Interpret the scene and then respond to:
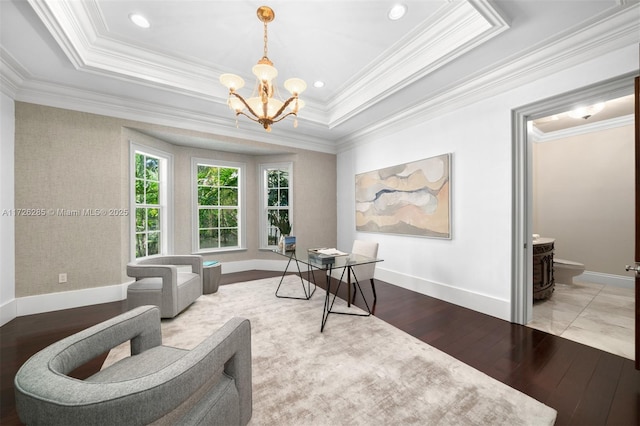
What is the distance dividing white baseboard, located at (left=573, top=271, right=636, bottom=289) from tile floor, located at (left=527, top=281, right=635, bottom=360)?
5.6 inches

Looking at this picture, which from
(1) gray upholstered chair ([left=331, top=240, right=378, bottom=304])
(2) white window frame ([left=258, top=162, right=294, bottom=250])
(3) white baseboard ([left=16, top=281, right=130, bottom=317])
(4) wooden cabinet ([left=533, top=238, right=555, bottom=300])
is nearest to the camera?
(3) white baseboard ([left=16, top=281, right=130, bottom=317])

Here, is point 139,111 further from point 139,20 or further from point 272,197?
point 272,197

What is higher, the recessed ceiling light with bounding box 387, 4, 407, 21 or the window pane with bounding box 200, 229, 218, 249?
the recessed ceiling light with bounding box 387, 4, 407, 21

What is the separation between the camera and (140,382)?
2.74 feet

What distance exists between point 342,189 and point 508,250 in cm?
319

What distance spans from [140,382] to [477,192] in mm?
3415

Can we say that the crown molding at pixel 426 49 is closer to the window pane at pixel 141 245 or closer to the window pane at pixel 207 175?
the window pane at pixel 207 175

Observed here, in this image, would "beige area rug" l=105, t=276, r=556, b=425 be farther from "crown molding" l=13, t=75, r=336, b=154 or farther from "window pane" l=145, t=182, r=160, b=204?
"crown molding" l=13, t=75, r=336, b=154

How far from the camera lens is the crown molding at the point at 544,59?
1.98 m

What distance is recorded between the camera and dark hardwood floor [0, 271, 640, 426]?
1568 millimetres

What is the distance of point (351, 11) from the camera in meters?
2.28

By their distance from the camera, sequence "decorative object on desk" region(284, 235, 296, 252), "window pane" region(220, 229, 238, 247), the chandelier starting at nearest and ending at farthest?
the chandelier < "decorative object on desk" region(284, 235, 296, 252) < "window pane" region(220, 229, 238, 247)

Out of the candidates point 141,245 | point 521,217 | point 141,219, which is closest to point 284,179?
point 141,219

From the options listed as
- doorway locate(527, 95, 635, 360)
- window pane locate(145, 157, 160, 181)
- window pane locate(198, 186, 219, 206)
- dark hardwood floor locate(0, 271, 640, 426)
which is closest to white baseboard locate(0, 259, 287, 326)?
dark hardwood floor locate(0, 271, 640, 426)
